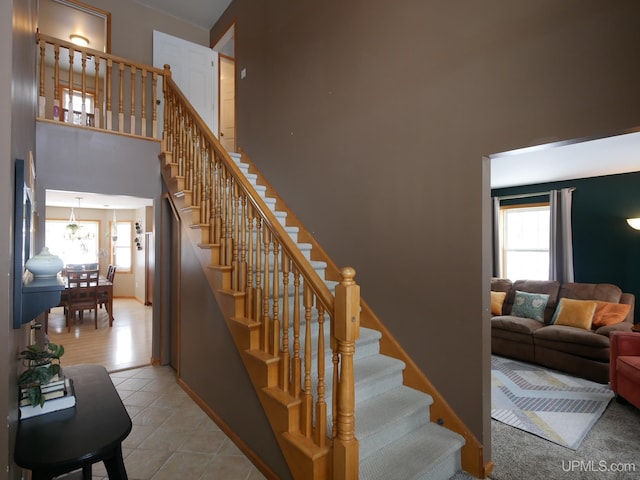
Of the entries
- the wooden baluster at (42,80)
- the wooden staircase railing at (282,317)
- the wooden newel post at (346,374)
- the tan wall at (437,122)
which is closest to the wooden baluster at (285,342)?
the wooden staircase railing at (282,317)

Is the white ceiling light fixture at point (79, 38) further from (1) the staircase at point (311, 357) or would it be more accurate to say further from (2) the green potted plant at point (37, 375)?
(2) the green potted plant at point (37, 375)

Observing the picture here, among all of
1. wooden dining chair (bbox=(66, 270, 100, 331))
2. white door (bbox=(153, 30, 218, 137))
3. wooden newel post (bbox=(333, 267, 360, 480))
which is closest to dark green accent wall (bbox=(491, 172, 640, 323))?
A: wooden newel post (bbox=(333, 267, 360, 480))

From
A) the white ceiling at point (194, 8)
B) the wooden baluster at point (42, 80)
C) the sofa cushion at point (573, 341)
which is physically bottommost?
the sofa cushion at point (573, 341)

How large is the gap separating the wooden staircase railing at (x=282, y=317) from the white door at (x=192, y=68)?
8.71 ft

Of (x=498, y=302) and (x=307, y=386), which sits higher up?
(x=307, y=386)

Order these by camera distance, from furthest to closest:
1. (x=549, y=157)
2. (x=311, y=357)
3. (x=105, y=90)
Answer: (x=105, y=90) → (x=549, y=157) → (x=311, y=357)

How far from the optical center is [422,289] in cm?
251

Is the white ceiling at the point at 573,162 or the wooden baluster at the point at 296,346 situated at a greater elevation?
the white ceiling at the point at 573,162

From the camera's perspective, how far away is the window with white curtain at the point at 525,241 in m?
5.87

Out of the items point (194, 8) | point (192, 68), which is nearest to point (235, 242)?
point (192, 68)

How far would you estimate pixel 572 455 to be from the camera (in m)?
2.38

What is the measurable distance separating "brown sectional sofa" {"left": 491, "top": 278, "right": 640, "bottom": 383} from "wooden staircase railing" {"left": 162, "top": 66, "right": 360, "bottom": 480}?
10.3 ft

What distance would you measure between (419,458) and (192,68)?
6.16 metres

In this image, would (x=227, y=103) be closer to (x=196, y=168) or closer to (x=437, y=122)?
(x=196, y=168)
